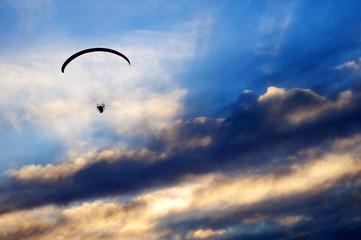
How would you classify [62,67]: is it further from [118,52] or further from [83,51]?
[118,52]

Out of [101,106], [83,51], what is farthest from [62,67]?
[101,106]

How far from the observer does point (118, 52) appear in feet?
292

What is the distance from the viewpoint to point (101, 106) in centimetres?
8962

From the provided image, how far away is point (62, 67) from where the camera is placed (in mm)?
84562

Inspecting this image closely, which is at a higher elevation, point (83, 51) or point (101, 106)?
point (83, 51)

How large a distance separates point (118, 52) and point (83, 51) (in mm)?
8159

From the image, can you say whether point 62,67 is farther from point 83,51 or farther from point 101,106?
point 101,106

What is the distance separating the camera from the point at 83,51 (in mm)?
84188

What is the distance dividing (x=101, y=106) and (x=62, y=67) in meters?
11.9

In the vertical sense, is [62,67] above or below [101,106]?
above

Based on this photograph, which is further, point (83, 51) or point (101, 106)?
point (101, 106)

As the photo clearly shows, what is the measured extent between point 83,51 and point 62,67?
5579 millimetres
